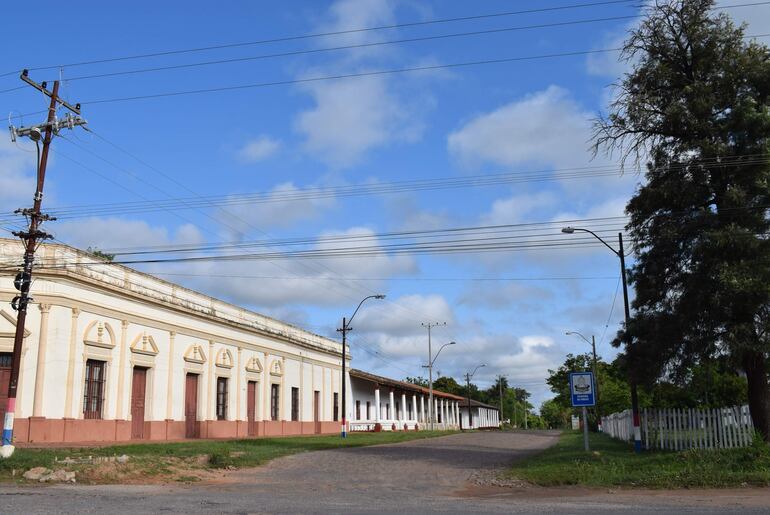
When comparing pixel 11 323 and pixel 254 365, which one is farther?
pixel 254 365

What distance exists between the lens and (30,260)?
20.5 meters

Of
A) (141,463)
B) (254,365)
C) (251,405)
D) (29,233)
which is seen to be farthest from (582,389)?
(251,405)

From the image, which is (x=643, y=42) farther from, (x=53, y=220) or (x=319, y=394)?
(x=319, y=394)

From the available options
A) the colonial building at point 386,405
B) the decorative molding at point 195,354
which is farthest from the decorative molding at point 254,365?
the colonial building at point 386,405

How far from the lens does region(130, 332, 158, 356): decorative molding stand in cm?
3131

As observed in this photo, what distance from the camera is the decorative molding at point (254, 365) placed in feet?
138

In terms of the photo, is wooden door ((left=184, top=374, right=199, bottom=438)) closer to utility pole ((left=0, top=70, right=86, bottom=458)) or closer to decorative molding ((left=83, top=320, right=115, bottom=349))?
decorative molding ((left=83, top=320, right=115, bottom=349))

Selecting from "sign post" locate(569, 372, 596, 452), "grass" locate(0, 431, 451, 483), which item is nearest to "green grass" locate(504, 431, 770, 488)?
"sign post" locate(569, 372, 596, 452)

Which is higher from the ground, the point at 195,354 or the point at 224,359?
the point at 195,354

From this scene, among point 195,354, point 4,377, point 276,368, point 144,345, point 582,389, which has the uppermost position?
point 144,345

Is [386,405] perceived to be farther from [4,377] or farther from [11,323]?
[11,323]

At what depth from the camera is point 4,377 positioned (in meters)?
25.9

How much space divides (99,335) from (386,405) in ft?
139

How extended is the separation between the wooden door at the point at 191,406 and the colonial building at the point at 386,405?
72.7 ft
